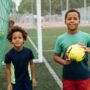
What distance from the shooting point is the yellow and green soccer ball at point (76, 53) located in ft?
15.6

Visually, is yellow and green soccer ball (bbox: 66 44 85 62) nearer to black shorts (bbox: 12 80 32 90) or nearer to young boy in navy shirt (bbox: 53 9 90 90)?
young boy in navy shirt (bbox: 53 9 90 90)

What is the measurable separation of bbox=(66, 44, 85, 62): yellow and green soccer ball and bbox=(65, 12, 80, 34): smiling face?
9.8 inches

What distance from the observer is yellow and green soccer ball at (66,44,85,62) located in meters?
4.75

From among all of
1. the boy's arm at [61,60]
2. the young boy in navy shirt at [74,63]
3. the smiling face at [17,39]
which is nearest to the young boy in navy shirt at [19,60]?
the smiling face at [17,39]

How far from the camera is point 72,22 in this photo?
4918 mm

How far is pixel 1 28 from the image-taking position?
30.0 ft

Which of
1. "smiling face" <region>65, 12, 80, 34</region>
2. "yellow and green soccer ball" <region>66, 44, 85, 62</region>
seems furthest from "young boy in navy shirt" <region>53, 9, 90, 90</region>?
"yellow and green soccer ball" <region>66, 44, 85, 62</region>

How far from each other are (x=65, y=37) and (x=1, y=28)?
14.2 ft

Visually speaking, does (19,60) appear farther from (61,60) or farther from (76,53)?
(76,53)

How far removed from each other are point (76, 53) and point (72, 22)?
41cm

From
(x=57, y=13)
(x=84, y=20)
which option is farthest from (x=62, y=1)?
(x=84, y=20)

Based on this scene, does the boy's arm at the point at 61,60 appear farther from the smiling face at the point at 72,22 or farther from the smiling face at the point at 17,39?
the smiling face at the point at 17,39

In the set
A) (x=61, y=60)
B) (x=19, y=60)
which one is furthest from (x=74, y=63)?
(x=19, y=60)

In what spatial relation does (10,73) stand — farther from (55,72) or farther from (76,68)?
(55,72)
